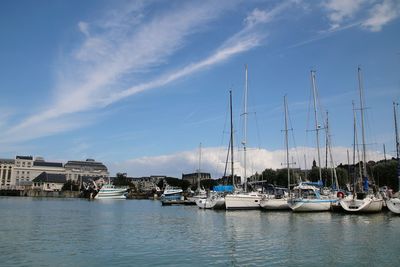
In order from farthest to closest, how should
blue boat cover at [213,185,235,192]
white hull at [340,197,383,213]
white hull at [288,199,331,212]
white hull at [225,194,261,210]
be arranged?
blue boat cover at [213,185,235,192], white hull at [225,194,261,210], white hull at [288,199,331,212], white hull at [340,197,383,213]

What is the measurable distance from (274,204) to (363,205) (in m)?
15.2

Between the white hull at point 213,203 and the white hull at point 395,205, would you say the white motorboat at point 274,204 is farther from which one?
the white hull at point 395,205

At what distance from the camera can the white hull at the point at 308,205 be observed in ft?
209

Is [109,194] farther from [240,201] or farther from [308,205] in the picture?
[308,205]

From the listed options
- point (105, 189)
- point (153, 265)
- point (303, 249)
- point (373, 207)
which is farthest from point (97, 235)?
point (105, 189)

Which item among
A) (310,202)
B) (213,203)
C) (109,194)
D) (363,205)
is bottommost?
→ (213,203)

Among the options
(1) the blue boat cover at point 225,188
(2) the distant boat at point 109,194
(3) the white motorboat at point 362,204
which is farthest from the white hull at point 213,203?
(2) the distant boat at point 109,194

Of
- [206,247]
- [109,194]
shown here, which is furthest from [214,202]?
[109,194]

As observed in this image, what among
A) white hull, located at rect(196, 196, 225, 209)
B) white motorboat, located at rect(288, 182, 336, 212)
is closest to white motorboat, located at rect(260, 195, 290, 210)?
white motorboat, located at rect(288, 182, 336, 212)

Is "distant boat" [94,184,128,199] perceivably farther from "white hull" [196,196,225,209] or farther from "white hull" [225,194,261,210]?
"white hull" [225,194,261,210]

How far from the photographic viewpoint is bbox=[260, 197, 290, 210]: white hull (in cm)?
6944

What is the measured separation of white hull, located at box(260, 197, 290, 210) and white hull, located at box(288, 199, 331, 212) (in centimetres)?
475

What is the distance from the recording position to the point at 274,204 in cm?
6944

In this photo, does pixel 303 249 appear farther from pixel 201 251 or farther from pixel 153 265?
pixel 153 265
